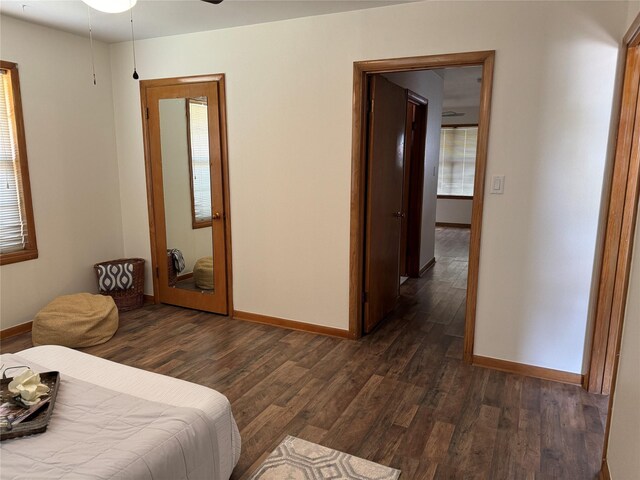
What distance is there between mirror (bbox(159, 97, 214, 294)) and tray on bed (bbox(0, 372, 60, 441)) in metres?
2.36

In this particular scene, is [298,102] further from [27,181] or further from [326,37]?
[27,181]

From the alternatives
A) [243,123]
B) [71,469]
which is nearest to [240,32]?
[243,123]

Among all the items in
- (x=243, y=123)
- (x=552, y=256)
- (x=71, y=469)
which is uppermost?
(x=243, y=123)

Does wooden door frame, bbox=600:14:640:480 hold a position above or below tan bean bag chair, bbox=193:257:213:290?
above

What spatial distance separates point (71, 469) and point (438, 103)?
5480mm

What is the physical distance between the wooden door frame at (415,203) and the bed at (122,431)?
3.96 meters

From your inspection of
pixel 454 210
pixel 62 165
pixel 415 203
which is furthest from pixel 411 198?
pixel 454 210

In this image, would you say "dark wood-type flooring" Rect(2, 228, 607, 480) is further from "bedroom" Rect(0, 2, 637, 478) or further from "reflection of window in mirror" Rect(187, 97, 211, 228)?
"reflection of window in mirror" Rect(187, 97, 211, 228)

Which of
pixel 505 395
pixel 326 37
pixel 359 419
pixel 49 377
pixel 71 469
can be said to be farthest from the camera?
pixel 326 37

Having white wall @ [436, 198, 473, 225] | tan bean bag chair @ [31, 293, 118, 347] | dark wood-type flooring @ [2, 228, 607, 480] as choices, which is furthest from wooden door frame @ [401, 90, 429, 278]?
white wall @ [436, 198, 473, 225]

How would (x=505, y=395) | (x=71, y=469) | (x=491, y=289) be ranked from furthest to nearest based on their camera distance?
1. (x=491, y=289)
2. (x=505, y=395)
3. (x=71, y=469)

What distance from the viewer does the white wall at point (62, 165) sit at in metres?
3.61

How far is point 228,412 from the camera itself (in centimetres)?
184

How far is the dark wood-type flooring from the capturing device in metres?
2.19
